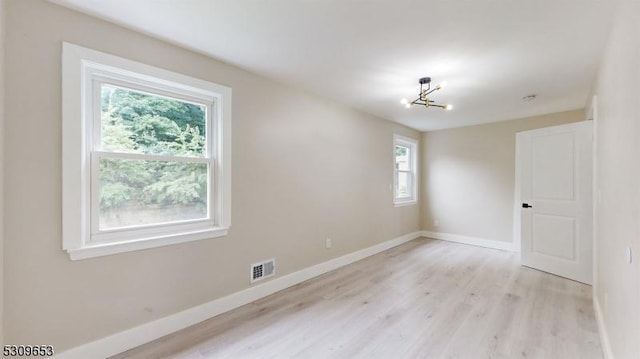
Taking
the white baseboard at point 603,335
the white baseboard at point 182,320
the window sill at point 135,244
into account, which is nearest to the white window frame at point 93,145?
the window sill at point 135,244

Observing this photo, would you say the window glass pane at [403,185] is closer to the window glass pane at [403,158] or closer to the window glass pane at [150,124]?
the window glass pane at [403,158]

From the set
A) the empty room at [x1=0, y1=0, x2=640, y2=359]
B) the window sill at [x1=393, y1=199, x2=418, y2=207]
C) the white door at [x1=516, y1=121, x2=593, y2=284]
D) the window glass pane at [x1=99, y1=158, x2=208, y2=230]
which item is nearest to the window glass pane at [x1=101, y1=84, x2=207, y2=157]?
the empty room at [x1=0, y1=0, x2=640, y2=359]

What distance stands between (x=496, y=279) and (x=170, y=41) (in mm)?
4353

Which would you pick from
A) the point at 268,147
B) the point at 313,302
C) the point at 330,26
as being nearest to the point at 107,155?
the point at 268,147

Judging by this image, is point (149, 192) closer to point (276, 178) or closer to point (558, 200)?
point (276, 178)

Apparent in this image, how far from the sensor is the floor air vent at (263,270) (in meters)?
2.89

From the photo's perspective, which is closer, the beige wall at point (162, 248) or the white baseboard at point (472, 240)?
the beige wall at point (162, 248)

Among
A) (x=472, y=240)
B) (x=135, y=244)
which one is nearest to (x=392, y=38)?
(x=135, y=244)

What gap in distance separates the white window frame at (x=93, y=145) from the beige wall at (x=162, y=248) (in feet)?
0.17

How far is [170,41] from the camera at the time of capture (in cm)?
225

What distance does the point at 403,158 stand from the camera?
587 cm

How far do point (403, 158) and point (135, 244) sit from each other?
4.99m

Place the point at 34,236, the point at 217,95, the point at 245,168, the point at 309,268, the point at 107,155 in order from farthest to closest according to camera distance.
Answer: the point at 309,268, the point at 245,168, the point at 217,95, the point at 107,155, the point at 34,236

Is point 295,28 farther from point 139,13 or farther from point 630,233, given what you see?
point 630,233
